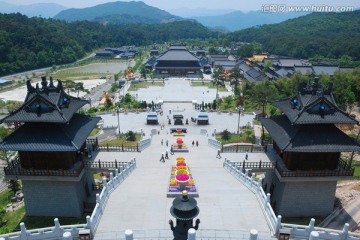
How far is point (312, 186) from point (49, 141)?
→ 28.1 meters

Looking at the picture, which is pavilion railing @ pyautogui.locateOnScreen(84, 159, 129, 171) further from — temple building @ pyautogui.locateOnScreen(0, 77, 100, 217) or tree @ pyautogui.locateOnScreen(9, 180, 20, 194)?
tree @ pyautogui.locateOnScreen(9, 180, 20, 194)

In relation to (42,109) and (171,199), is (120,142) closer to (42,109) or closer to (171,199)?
(42,109)

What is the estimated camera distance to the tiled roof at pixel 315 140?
28.0 metres

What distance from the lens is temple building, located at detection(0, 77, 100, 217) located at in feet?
91.7

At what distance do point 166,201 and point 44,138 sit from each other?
544 inches

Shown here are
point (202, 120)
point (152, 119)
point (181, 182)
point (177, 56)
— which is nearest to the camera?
point (181, 182)

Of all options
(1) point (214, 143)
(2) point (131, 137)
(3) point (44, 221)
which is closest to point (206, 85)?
(2) point (131, 137)

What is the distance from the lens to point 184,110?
65875 mm

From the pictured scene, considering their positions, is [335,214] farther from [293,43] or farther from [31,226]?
[293,43]

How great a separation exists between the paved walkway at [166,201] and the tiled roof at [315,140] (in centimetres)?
651

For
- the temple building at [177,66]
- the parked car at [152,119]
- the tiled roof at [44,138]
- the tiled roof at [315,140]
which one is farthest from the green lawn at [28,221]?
the temple building at [177,66]

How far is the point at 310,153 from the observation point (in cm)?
2925

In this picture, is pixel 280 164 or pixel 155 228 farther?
pixel 280 164

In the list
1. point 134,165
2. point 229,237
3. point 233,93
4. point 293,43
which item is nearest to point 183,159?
point 134,165
